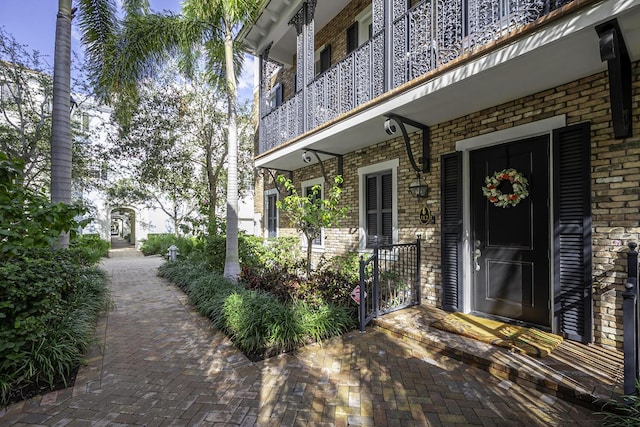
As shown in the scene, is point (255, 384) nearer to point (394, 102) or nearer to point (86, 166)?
point (394, 102)

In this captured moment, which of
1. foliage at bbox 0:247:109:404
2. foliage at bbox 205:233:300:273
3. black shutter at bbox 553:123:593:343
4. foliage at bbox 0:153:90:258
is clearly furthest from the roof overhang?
foliage at bbox 0:247:109:404

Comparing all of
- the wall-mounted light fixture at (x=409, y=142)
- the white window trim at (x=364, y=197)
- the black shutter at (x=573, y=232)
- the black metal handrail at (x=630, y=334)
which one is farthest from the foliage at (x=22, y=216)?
the black shutter at (x=573, y=232)

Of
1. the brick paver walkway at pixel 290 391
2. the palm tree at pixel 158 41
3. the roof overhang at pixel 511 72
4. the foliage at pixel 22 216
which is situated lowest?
the brick paver walkway at pixel 290 391

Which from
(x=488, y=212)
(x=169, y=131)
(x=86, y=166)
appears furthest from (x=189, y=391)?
(x=86, y=166)

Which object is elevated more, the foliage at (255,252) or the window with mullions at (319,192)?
the window with mullions at (319,192)

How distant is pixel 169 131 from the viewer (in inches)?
523

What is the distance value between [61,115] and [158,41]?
2.85 metres

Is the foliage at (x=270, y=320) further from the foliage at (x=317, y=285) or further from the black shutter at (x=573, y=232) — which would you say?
the black shutter at (x=573, y=232)

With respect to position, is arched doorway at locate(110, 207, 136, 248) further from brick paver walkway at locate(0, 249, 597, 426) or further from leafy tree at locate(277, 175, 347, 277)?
brick paver walkway at locate(0, 249, 597, 426)

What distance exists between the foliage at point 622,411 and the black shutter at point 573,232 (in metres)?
1.25

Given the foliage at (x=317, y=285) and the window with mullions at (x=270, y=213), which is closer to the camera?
the foliage at (x=317, y=285)

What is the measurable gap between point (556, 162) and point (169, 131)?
14.2 m

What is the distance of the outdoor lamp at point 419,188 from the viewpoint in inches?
198

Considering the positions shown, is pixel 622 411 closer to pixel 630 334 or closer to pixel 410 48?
pixel 630 334
